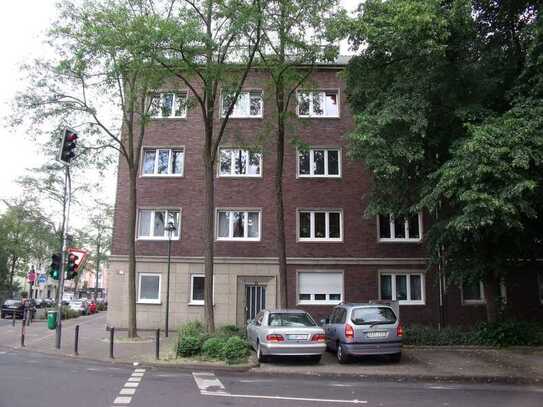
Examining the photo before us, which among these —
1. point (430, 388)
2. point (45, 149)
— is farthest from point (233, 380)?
point (45, 149)

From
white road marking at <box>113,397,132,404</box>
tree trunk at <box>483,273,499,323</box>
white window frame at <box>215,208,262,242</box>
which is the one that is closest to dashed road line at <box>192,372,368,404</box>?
white road marking at <box>113,397,132,404</box>

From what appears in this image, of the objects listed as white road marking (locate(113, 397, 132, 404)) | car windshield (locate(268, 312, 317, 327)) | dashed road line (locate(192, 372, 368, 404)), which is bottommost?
dashed road line (locate(192, 372, 368, 404))

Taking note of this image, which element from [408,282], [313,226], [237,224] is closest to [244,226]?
[237,224]

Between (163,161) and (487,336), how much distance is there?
16.6 meters

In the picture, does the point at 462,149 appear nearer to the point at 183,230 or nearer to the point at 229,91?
the point at 229,91

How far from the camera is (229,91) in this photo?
18.3 metres

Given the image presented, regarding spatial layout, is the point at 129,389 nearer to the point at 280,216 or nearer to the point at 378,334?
the point at 378,334

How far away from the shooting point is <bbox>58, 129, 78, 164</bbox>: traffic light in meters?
16.4

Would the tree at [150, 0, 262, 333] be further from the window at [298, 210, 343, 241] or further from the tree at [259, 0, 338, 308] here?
Answer: the window at [298, 210, 343, 241]

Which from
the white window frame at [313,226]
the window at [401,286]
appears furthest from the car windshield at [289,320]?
the window at [401,286]

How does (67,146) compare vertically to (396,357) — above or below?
above

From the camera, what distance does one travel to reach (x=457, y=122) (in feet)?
57.9

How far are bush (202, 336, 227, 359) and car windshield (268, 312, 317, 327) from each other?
4.67ft

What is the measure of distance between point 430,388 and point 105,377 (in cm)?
720
